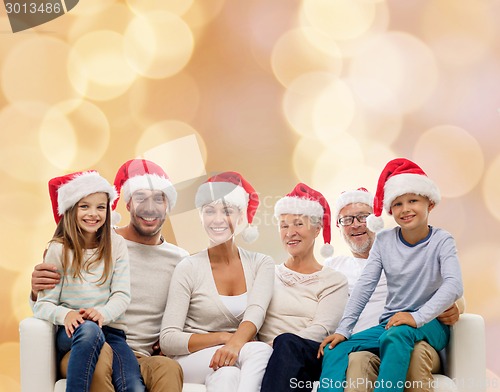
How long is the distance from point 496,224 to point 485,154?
1.20 feet

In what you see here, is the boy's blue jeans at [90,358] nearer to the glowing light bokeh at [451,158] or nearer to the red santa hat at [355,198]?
the red santa hat at [355,198]


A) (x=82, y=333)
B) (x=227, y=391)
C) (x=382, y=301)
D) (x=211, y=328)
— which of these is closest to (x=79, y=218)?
(x=82, y=333)

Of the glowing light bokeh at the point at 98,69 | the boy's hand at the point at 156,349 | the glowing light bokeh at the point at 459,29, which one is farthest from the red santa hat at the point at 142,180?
the glowing light bokeh at the point at 459,29

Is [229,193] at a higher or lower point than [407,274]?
higher


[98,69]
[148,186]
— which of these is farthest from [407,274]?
[98,69]

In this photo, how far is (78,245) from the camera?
2.47m

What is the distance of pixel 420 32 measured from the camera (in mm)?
3707

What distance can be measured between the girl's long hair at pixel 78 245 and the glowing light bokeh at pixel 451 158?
5.86 ft

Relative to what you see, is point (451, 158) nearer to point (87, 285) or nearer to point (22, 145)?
point (87, 285)

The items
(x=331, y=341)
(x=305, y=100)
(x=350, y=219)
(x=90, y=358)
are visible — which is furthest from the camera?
(x=305, y=100)

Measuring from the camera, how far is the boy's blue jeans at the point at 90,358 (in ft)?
7.07

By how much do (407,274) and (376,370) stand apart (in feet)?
1.19

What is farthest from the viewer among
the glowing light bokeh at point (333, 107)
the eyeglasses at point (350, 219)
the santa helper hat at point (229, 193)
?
the glowing light bokeh at point (333, 107)

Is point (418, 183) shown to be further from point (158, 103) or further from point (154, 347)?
point (158, 103)
